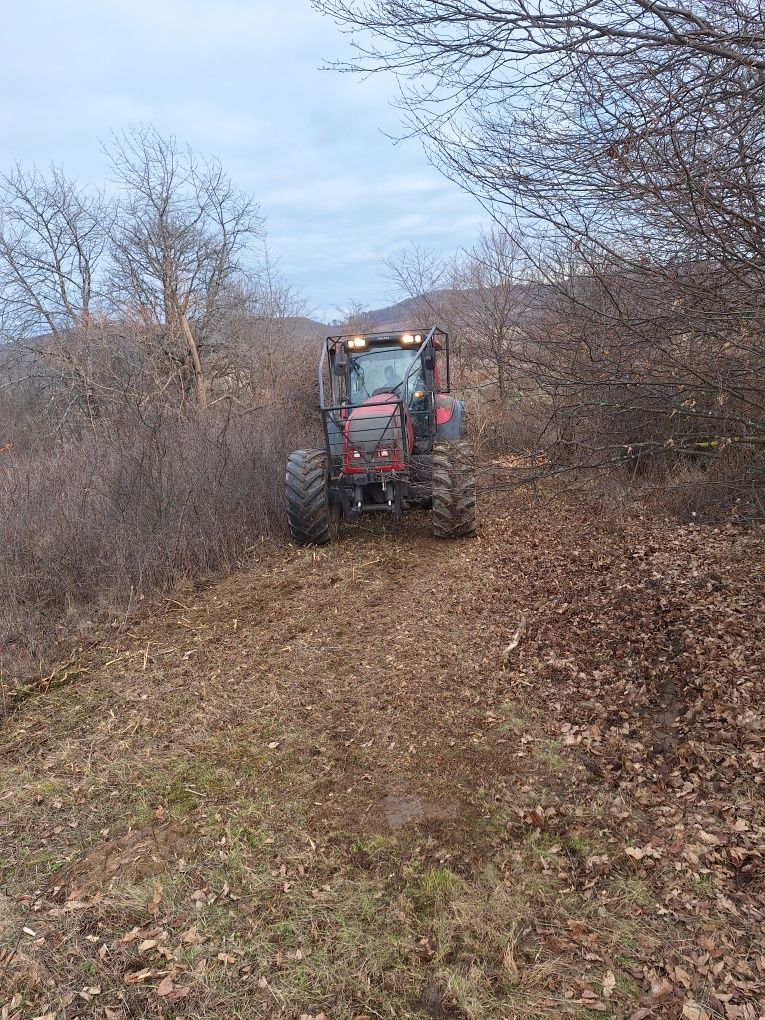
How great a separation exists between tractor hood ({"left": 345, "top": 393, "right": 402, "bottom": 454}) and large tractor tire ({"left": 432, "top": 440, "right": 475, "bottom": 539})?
53 cm

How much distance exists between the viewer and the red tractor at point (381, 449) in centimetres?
659

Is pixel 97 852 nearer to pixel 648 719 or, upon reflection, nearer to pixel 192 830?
pixel 192 830

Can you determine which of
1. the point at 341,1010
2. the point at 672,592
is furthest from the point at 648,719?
the point at 341,1010

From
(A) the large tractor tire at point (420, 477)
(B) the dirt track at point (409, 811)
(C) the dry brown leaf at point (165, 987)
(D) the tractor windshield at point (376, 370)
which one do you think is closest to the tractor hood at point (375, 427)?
(A) the large tractor tire at point (420, 477)

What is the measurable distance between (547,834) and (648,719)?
1117mm

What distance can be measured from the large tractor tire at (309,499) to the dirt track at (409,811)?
168 cm

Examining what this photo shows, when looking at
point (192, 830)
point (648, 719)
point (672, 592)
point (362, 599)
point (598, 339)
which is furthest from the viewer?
point (362, 599)

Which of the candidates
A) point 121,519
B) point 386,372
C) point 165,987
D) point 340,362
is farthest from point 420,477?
point 165,987

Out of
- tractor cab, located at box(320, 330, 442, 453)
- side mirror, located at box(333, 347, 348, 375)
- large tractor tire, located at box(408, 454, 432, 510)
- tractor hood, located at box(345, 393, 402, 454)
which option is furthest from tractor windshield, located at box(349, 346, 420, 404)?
large tractor tire, located at box(408, 454, 432, 510)

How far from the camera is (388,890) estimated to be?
2.60m

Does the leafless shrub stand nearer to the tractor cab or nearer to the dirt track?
the dirt track

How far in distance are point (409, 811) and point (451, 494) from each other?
4.02m

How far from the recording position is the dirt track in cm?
225

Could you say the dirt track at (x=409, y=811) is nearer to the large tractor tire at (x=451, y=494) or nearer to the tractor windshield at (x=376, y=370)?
the large tractor tire at (x=451, y=494)
